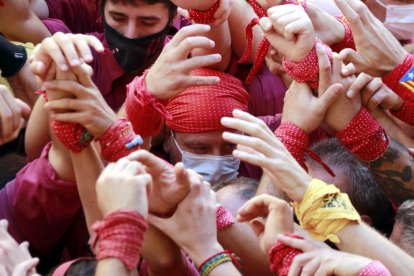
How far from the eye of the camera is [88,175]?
2.30 meters

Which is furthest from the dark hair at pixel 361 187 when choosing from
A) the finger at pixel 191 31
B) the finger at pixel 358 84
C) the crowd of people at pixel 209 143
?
the finger at pixel 191 31

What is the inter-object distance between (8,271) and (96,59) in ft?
4.40

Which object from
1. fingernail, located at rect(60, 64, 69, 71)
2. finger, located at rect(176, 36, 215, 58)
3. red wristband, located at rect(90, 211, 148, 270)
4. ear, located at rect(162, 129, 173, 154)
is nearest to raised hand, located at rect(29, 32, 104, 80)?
fingernail, located at rect(60, 64, 69, 71)

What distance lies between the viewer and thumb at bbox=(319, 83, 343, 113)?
2553 mm

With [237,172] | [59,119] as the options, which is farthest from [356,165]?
[59,119]

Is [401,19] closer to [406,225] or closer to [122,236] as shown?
[406,225]

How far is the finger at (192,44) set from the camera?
241cm

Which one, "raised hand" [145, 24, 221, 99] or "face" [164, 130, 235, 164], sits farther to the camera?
"face" [164, 130, 235, 164]

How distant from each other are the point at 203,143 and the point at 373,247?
3.47 feet

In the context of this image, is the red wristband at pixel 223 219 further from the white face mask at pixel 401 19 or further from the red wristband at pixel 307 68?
the white face mask at pixel 401 19

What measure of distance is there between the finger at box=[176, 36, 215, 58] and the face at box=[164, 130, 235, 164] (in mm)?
606

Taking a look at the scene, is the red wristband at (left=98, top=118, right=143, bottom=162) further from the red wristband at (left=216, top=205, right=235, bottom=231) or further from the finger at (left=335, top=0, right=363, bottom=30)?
the finger at (left=335, top=0, right=363, bottom=30)

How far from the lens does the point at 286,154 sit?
2.20 m

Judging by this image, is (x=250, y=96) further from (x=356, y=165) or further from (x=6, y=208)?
(x=6, y=208)
